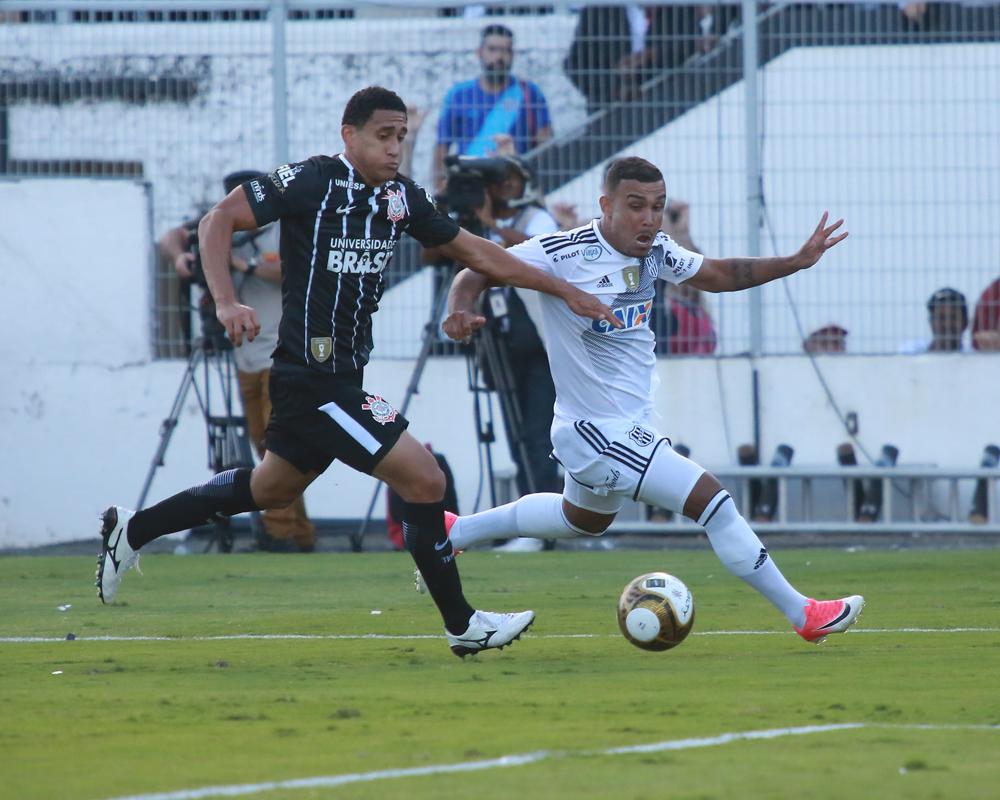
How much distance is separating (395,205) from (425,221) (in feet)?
0.50

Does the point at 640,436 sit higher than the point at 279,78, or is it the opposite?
the point at 279,78

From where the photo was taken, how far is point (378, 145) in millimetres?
6898

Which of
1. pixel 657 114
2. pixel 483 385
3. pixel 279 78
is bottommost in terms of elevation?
pixel 483 385

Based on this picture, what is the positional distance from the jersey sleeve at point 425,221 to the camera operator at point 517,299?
4.81 meters

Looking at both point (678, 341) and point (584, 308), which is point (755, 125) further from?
Answer: point (584, 308)

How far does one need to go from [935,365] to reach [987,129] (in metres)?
1.94

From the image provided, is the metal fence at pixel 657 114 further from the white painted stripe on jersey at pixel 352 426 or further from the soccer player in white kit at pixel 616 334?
the white painted stripe on jersey at pixel 352 426

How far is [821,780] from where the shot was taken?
420 cm

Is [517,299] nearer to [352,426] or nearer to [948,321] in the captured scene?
[948,321]

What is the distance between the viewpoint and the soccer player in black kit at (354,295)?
22.2ft

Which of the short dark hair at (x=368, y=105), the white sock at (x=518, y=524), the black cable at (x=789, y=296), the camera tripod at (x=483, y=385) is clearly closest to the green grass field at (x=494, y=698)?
the white sock at (x=518, y=524)

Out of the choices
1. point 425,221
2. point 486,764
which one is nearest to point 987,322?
point 425,221

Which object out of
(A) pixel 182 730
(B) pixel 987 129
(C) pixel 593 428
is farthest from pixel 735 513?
(B) pixel 987 129

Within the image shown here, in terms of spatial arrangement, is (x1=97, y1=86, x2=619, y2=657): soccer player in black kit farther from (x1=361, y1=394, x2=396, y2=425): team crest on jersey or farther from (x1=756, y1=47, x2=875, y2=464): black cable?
(x1=756, y1=47, x2=875, y2=464): black cable
